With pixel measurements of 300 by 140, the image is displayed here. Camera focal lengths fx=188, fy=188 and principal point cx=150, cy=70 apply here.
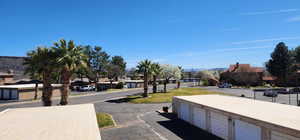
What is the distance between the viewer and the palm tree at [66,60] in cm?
2356

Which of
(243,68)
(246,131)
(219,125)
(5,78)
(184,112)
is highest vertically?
(243,68)

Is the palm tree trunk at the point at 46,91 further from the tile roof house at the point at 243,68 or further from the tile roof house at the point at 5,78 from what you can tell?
the tile roof house at the point at 243,68

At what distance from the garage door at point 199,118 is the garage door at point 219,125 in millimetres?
1437

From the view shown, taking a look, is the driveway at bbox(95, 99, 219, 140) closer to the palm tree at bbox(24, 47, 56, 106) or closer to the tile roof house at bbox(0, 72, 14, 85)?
the palm tree at bbox(24, 47, 56, 106)

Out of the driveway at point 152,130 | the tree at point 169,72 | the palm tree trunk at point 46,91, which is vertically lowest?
the driveway at point 152,130

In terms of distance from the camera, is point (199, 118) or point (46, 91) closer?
point (199, 118)

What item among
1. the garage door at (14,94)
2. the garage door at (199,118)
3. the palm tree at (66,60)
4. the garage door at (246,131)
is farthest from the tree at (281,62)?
the garage door at (14,94)

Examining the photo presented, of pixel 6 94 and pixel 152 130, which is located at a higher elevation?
pixel 6 94

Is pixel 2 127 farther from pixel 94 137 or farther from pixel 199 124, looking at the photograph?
pixel 199 124

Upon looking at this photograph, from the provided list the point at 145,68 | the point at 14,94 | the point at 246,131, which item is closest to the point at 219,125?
the point at 246,131

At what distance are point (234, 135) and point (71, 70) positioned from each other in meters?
19.8

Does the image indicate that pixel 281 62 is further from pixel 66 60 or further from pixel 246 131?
pixel 66 60

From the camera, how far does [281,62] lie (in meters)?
68.7

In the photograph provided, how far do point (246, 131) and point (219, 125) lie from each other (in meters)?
3.15
